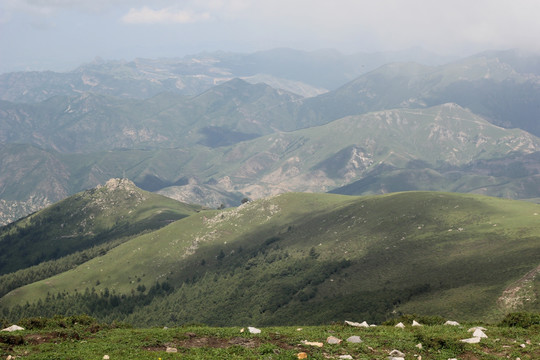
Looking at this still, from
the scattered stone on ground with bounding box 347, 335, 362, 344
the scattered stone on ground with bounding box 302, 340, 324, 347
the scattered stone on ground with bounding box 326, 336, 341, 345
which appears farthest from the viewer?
the scattered stone on ground with bounding box 347, 335, 362, 344

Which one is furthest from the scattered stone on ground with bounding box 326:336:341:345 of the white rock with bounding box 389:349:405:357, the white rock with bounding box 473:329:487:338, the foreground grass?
the white rock with bounding box 473:329:487:338

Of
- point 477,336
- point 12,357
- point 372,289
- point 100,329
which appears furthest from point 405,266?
point 12,357

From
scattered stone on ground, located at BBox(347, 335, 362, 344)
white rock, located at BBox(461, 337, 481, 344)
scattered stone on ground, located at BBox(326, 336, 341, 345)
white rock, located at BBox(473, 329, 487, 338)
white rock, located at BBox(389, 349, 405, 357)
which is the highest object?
white rock, located at BBox(389, 349, 405, 357)

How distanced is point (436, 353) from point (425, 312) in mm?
99053

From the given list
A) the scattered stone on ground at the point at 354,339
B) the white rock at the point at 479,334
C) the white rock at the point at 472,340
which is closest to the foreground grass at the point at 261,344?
the white rock at the point at 472,340

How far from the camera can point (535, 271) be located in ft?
451

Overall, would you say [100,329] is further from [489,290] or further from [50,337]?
[489,290]

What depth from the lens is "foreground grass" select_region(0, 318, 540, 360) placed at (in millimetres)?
47562

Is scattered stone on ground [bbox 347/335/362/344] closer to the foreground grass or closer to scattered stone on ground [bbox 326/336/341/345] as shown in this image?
the foreground grass

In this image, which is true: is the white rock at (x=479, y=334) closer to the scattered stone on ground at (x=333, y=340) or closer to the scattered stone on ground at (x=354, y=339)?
A: the scattered stone on ground at (x=354, y=339)

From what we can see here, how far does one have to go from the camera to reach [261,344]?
52.1 m

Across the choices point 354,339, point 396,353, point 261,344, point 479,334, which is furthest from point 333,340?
point 479,334

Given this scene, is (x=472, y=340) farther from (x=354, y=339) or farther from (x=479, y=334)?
(x=354, y=339)

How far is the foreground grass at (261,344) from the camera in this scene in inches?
1873
